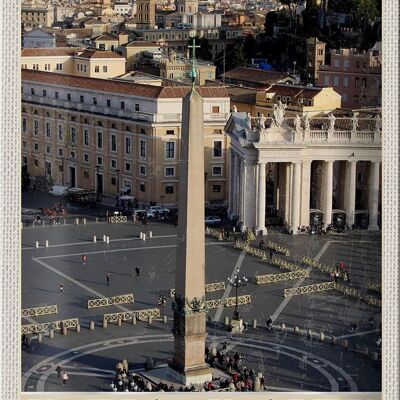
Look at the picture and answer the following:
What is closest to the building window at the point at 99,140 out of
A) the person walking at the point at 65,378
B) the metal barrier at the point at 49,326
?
the metal barrier at the point at 49,326

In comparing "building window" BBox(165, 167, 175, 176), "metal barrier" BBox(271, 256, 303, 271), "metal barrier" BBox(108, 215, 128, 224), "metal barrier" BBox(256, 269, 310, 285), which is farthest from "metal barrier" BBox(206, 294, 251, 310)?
"metal barrier" BBox(108, 215, 128, 224)

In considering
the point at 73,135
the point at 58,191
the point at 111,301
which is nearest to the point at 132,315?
the point at 111,301

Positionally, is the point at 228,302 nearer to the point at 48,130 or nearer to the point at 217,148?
the point at 48,130

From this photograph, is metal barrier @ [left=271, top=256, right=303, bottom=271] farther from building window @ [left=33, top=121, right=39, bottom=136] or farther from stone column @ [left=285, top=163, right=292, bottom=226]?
building window @ [left=33, top=121, right=39, bottom=136]

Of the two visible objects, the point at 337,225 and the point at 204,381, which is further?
the point at 337,225

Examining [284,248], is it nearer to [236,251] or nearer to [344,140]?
[236,251]

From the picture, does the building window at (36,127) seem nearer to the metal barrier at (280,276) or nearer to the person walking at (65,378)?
the metal barrier at (280,276)

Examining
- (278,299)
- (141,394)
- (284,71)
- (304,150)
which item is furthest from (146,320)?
(284,71)
